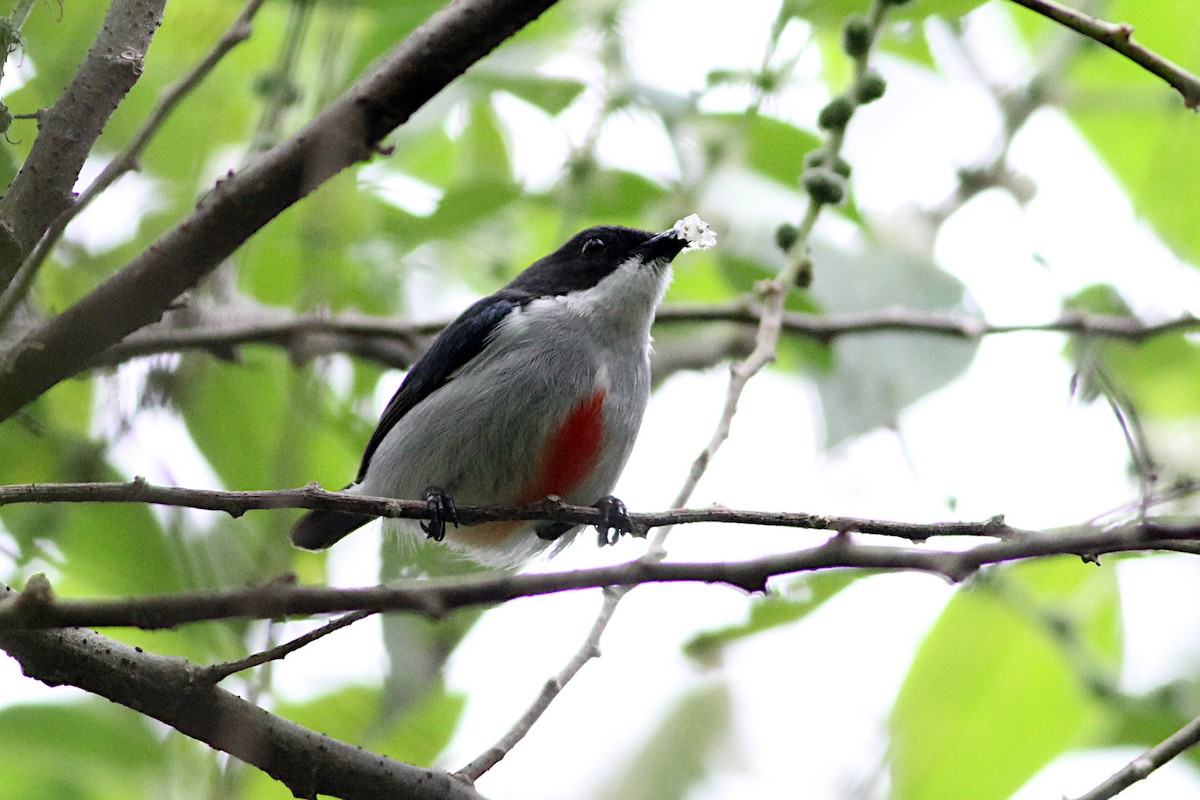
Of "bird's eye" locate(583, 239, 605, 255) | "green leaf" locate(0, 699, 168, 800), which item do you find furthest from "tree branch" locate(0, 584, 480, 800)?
"bird's eye" locate(583, 239, 605, 255)

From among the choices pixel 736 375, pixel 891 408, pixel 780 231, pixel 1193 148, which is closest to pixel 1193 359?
pixel 1193 148

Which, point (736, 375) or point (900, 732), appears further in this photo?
point (736, 375)

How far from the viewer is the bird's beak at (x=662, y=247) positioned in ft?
15.9

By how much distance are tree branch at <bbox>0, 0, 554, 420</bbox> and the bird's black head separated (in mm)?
2656

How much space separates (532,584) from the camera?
5.54 ft

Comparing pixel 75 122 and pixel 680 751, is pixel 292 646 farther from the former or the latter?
pixel 680 751

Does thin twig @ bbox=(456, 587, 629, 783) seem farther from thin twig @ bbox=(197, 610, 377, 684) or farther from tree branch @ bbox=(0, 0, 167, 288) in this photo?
tree branch @ bbox=(0, 0, 167, 288)

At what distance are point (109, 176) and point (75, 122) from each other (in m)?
0.42

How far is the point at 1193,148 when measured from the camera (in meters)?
3.81

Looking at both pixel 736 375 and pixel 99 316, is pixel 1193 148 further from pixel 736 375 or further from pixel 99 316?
pixel 99 316

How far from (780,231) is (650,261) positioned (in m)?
1.12

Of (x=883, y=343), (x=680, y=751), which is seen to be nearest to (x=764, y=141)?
(x=883, y=343)

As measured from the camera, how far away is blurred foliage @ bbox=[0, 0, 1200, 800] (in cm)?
346

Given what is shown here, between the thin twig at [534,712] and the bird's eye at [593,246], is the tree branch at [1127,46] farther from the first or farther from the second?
the bird's eye at [593,246]
